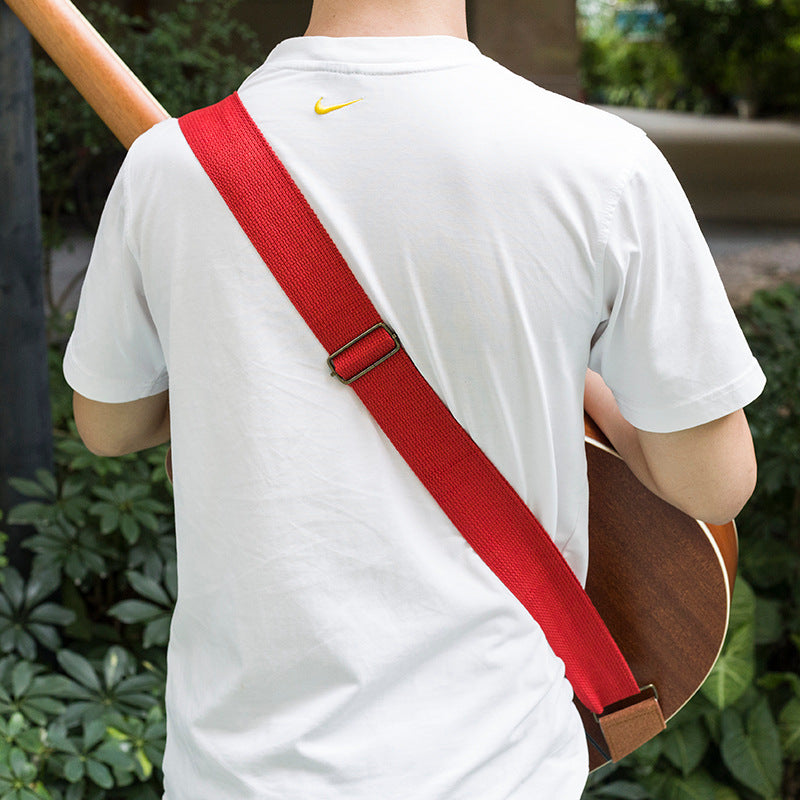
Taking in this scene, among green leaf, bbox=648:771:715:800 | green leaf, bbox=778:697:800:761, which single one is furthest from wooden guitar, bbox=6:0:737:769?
green leaf, bbox=778:697:800:761

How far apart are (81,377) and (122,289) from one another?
124 millimetres

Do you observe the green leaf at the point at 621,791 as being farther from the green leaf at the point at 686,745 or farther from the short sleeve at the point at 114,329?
the short sleeve at the point at 114,329

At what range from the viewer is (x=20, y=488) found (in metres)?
2.62

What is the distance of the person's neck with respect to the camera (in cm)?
94

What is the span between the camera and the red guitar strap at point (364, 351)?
911mm

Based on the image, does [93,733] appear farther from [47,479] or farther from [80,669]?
[47,479]

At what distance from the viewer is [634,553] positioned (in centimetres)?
133

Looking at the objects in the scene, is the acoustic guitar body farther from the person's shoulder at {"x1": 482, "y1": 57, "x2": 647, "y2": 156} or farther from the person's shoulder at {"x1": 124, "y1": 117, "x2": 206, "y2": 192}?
the person's shoulder at {"x1": 124, "y1": 117, "x2": 206, "y2": 192}

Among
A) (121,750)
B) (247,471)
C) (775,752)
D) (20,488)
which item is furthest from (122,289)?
(775,752)

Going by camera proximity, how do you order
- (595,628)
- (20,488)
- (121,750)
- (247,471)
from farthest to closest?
(20,488), (121,750), (595,628), (247,471)

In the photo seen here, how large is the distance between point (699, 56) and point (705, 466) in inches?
789

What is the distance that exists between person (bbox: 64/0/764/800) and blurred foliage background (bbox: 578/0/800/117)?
11.7 m

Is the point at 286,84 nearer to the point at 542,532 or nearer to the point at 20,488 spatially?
the point at 542,532

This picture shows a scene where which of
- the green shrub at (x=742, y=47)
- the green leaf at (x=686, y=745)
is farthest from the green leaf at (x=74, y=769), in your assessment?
the green shrub at (x=742, y=47)
